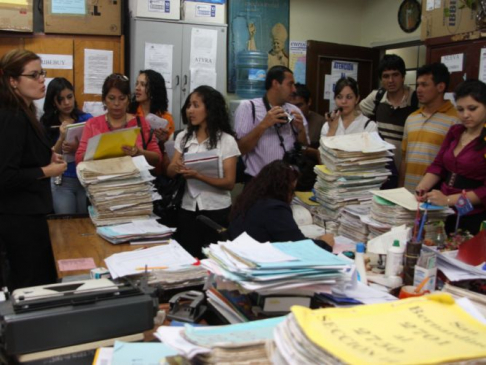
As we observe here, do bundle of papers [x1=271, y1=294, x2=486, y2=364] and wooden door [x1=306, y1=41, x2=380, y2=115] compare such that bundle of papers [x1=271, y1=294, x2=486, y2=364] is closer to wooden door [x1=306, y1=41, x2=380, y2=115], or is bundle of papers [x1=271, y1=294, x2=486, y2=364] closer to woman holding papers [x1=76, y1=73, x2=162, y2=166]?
woman holding papers [x1=76, y1=73, x2=162, y2=166]

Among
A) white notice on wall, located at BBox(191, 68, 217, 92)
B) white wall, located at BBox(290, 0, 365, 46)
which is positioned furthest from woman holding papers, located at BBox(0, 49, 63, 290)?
white wall, located at BBox(290, 0, 365, 46)

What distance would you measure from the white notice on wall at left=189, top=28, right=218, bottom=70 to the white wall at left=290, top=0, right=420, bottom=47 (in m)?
1.09

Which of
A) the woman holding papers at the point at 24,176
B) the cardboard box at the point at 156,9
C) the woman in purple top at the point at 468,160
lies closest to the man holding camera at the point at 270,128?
the woman in purple top at the point at 468,160

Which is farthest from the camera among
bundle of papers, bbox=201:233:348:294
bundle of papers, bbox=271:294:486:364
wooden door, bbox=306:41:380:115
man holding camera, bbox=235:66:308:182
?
wooden door, bbox=306:41:380:115

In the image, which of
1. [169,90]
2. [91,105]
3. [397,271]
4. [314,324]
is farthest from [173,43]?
[314,324]

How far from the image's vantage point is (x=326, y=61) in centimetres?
533

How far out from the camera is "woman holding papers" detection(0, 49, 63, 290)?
2178 millimetres

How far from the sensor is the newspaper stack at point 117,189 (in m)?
2.55

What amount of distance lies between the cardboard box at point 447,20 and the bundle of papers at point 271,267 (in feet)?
9.23

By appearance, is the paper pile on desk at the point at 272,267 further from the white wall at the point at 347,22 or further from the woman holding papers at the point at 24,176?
the white wall at the point at 347,22

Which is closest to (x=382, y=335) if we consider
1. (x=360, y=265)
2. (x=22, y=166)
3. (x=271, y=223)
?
(x=360, y=265)

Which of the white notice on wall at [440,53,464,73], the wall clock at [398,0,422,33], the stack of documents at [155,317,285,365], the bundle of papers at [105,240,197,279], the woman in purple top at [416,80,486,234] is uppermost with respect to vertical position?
the wall clock at [398,0,422,33]

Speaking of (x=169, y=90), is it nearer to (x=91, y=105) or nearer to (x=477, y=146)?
(x=91, y=105)

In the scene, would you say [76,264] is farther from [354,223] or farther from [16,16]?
[16,16]
